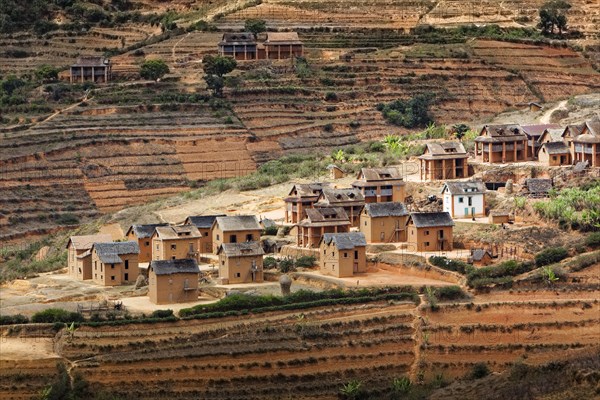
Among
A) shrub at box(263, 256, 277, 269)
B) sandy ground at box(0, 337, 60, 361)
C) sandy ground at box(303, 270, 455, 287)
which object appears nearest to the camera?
sandy ground at box(0, 337, 60, 361)

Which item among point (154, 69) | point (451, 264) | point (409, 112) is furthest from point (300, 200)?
point (154, 69)

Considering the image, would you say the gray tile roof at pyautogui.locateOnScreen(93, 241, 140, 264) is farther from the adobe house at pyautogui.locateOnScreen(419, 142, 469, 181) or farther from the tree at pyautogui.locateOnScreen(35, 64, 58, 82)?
the tree at pyautogui.locateOnScreen(35, 64, 58, 82)

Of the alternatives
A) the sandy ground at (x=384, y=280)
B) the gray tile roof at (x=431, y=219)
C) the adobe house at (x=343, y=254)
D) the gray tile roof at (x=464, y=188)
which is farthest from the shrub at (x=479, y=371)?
the gray tile roof at (x=464, y=188)

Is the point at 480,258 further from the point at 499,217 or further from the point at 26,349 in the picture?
the point at 26,349

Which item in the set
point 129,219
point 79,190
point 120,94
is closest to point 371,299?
point 129,219

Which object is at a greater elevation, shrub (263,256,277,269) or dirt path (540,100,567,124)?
dirt path (540,100,567,124)

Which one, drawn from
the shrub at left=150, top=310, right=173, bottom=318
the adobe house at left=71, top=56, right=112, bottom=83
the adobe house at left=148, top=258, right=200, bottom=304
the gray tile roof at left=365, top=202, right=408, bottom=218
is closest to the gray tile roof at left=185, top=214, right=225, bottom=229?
the gray tile roof at left=365, top=202, right=408, bottom=218

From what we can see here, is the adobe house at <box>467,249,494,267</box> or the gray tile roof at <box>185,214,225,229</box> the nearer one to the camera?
the adobe house at <box>467,249,494,267</box>
